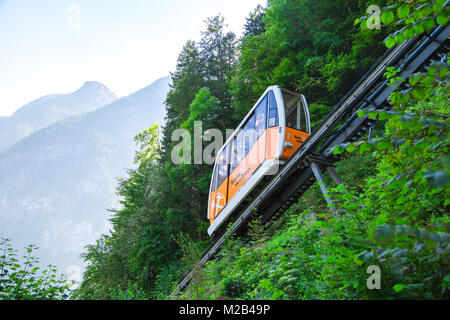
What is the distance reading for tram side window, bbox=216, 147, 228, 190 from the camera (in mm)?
9930

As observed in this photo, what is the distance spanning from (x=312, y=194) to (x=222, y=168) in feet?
11.2

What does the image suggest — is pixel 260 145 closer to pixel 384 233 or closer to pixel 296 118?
pixel 296 118

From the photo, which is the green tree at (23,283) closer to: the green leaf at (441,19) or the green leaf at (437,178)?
the green leaf at (437,178)

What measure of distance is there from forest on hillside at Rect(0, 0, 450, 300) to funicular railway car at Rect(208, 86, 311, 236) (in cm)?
142

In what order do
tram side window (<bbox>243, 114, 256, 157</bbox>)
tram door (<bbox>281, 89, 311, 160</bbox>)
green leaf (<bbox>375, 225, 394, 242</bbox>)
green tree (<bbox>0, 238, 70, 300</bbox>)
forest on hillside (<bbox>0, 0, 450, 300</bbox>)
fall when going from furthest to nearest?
1. tram side window (<bbox>243, 114, 256, 157</bbox>)
2. tram door (<bbox>281, 89, 311, 160</bbox>)
3. green tree (<bbox>0, 238, 70, 300</bbox>)
4. forest on hillside (<bbox>0, 0, 450, 300</bbox>)
5. green leaf (<bbox>375, 225, 394, 242</bbox>)

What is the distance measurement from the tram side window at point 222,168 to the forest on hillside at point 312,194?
248cm

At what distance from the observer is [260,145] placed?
7.69 meters

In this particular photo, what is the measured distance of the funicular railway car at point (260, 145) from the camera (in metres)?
7.21

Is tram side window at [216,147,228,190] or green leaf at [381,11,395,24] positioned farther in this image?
tram side window at [216,147,228,190]

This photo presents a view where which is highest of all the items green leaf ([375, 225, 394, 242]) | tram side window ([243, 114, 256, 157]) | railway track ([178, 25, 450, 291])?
tram side window ([243, 114, 256, 157])

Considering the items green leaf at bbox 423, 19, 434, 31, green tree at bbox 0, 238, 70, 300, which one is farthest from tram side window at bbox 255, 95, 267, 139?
green leaf at bbox 423, 19, 434, 31

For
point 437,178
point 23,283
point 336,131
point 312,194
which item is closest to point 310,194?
point 312,194

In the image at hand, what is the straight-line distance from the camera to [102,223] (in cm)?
18475

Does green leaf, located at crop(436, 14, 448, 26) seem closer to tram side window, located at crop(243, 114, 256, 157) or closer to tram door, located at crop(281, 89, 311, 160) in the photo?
tram door, located at crop(281, 89, 311, 160)
